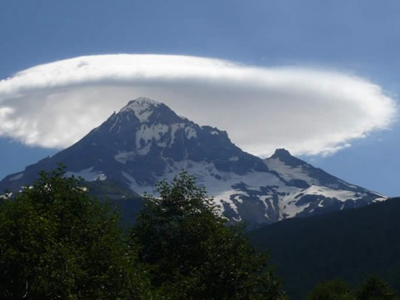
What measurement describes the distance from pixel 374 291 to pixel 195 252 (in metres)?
75.2

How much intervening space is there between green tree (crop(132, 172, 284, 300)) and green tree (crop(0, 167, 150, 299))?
455 cm

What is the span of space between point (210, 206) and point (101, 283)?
29.4 meters

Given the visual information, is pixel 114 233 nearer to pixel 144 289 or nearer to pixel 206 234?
pixel 144 289

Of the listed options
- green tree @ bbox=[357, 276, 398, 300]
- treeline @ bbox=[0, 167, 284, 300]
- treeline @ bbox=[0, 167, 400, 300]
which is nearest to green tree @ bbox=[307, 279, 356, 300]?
green tree @ bbox=[357, 276, 398, 300]

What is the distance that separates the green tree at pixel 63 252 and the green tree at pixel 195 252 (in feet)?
14.9

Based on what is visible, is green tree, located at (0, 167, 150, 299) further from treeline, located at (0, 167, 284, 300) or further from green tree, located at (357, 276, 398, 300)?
green tree, located at (357, 276, 398, 300)

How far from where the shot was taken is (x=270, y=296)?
199 feet

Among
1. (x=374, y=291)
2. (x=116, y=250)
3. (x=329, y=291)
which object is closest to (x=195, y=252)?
(x=116, y=250)

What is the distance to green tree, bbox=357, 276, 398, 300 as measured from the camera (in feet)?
409

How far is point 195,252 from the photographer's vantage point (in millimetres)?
61688

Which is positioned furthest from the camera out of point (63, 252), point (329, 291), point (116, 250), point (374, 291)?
point (329, 291)

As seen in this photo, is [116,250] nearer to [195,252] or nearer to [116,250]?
[116,250]

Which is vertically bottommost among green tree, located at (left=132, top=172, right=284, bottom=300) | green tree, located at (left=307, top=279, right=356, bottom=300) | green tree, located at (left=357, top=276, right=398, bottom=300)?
green tree, located at (left=307, top=279, right=356, bottom=300)

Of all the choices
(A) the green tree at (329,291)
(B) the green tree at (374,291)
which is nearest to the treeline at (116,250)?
(B) the green tree at (374,291)
